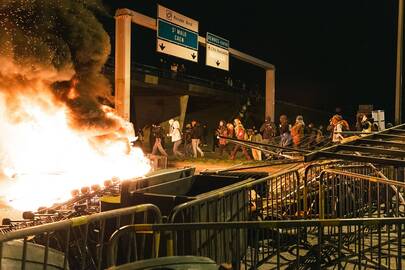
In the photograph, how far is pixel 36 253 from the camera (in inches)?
159

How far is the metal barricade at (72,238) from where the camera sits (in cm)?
346

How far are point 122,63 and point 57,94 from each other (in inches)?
102

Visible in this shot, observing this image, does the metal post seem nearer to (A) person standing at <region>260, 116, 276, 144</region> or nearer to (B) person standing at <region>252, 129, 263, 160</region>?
(B) person standing at <region>252, 129, 263, 160</region>

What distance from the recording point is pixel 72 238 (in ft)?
16.9

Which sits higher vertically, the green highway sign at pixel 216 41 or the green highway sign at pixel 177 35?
the green highway sign at pixel 216 41

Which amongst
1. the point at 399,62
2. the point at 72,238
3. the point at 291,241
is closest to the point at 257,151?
the point at 399,62

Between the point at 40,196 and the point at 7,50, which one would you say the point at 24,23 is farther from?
the point at 40,196

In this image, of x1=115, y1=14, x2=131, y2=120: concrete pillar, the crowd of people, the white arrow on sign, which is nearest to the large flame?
x1=115, y1=14, x2=131, y2=120: concrete pillar

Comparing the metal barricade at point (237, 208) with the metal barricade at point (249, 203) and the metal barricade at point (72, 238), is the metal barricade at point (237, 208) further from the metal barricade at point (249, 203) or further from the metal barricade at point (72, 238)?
the metal barricade at point (72, 238)

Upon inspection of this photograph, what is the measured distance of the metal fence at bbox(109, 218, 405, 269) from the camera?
365cm

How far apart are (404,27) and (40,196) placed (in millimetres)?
12598

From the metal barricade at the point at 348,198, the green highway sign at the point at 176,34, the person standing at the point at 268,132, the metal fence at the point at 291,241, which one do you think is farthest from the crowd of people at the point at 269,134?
the metal fence at the point at 291,241

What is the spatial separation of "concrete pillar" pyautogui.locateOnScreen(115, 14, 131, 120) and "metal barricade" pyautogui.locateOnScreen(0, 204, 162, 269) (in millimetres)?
6584

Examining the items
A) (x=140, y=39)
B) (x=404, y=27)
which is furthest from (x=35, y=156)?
(x=140, y=39)
